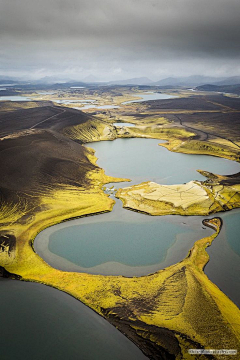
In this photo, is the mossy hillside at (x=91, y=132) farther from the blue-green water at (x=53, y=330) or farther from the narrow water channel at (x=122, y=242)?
the blue-green water at (x=53, y=330)

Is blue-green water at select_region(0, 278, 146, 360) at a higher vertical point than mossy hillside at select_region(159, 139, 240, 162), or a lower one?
lower

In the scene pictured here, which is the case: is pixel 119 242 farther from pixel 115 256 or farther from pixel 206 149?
pixel 206 149

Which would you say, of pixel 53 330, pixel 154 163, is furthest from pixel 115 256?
pixel 154 163

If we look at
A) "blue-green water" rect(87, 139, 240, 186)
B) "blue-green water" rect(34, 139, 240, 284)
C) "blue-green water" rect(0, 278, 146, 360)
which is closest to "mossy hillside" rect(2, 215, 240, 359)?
"blue-green water" rect(0, 278, 146, 360)

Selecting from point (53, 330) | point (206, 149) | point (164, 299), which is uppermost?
point (206, 149)

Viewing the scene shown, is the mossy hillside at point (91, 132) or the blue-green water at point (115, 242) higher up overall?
the mossy hillside at point (91, 132)

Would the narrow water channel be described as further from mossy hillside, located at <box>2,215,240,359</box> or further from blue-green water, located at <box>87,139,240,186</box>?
blue-green water, located at <box>87,139,240,186</box>

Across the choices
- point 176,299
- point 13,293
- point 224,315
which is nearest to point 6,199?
point 13,293

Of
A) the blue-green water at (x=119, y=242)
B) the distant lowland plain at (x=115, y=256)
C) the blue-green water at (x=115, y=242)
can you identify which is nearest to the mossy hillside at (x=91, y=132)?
the distant lowland plain at (x=115, y=256)

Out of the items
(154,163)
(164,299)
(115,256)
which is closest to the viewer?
(164,299)
